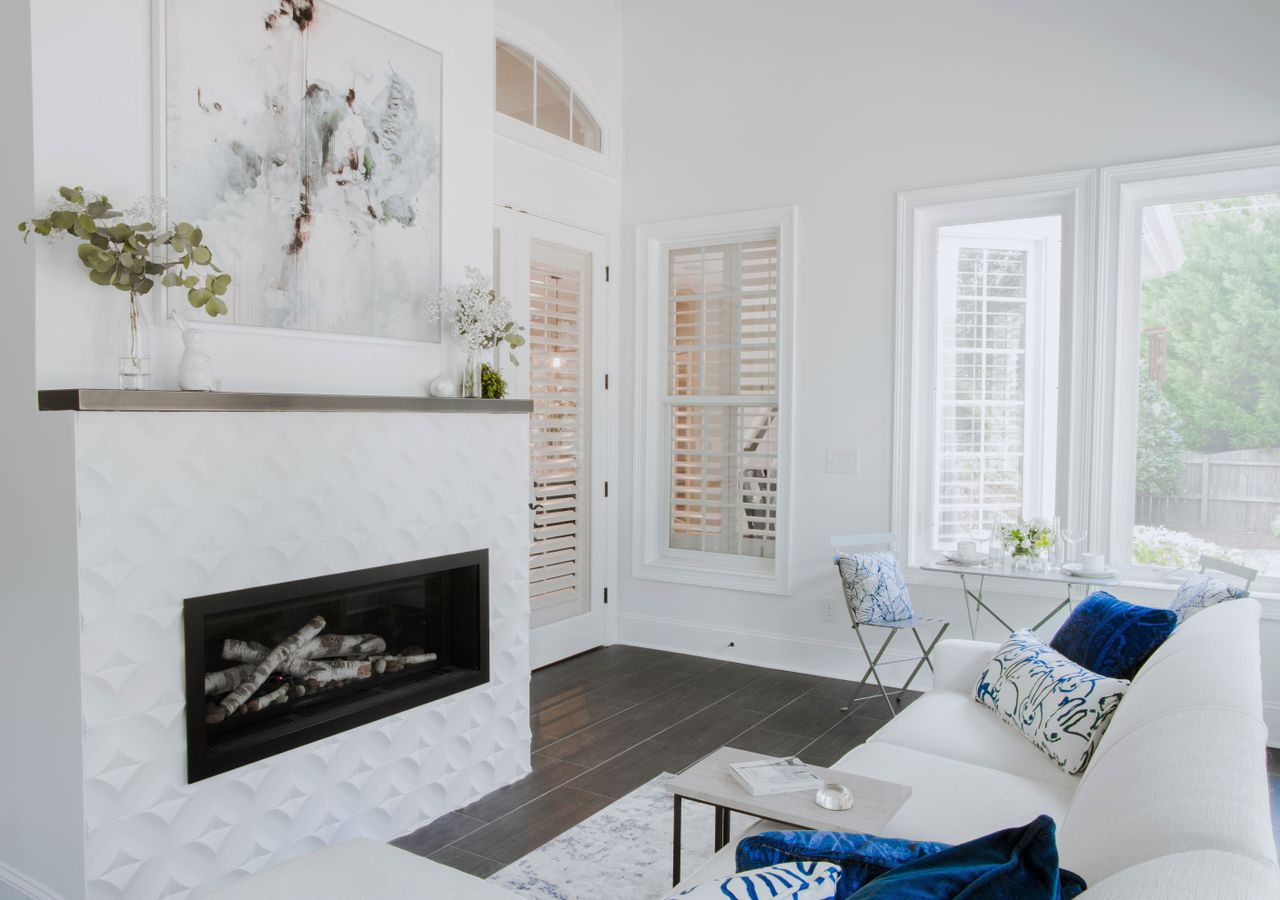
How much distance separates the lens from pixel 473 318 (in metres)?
3.44

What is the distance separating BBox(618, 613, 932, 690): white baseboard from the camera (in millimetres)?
4789

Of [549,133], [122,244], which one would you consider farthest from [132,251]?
[549,133]

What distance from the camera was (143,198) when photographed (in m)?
2.45

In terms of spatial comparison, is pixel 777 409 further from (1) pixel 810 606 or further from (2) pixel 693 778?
(2) pixel 693 778

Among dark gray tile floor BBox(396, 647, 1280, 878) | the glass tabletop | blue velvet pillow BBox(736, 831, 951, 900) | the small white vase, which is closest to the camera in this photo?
blue velvet pillow BBox(736, 831, 951, 900)

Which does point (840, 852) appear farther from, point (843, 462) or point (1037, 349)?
point (1037, 349)

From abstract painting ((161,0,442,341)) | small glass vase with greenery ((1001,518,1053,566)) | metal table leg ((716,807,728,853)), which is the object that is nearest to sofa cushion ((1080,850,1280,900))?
metal table leg ((716,807,728,853))

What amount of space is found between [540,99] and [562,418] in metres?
1.75

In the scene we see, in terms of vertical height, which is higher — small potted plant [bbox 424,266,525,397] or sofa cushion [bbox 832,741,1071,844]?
small potted plant [bbox 424,266,525,397]

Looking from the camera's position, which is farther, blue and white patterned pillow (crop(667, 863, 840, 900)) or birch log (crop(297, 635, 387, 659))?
birch log (crop(297, 635, 387, 659))

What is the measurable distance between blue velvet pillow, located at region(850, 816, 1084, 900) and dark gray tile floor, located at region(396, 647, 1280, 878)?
202cm

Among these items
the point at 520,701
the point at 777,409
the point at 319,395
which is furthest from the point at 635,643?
the point at 319,395

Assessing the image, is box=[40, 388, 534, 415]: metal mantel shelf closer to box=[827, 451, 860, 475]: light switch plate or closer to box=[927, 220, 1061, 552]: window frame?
box=[827, 451, 860, 475]: light switch plate

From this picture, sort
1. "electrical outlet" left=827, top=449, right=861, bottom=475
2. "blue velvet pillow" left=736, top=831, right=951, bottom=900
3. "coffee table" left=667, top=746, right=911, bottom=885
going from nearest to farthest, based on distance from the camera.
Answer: "blue velvet pillow" left=736, top=831, right=951, bottom=900 < "coffee table" left=667, top=746, right=911, bottom=885 < "electrical outlet" left=827, top=449, right=861, bottom=475
